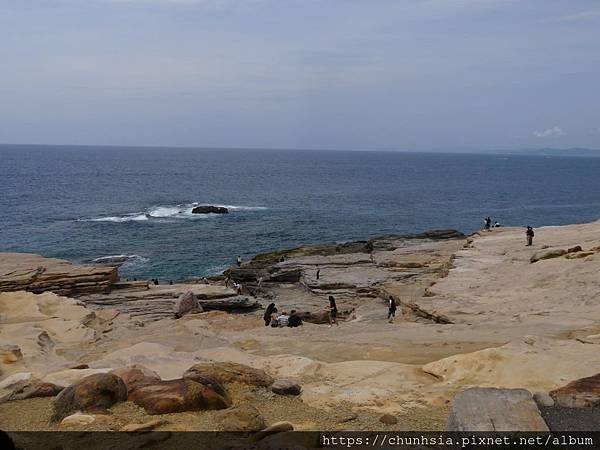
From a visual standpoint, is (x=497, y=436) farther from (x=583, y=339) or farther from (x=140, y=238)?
(x=140, y=238)

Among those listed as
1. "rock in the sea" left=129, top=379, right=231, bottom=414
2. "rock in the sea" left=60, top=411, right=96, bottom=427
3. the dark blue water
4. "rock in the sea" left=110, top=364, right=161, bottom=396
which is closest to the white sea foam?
the dark blue water

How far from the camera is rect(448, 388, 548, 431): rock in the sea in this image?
8.44 metres

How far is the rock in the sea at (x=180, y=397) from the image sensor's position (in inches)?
435

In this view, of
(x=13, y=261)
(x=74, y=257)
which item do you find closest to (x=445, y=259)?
(x=13, y=261)

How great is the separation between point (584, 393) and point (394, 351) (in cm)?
690

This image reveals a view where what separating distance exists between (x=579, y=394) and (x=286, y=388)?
6.09m

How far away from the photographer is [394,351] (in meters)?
17.2

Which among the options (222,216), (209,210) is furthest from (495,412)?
(209,210)

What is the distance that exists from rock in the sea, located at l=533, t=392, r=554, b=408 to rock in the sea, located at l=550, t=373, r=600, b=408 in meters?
0.17

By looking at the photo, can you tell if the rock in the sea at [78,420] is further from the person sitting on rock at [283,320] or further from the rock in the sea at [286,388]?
the person sitting on rock at [283,320]

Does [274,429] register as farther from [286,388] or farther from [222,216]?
[222,216]

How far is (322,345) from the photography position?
60.7ft

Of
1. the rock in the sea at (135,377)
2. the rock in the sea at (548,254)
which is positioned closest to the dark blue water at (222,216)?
the rock in the sea at (548,254)

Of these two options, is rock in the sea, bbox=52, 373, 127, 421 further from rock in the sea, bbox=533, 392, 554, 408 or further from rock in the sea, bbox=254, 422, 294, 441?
rock in the sea, bbox=533, 392, 554, 408
